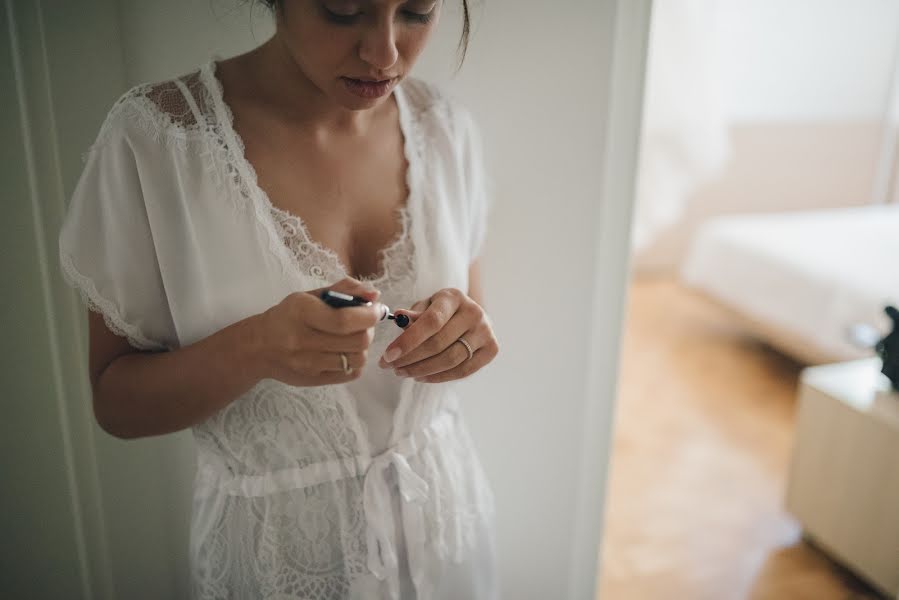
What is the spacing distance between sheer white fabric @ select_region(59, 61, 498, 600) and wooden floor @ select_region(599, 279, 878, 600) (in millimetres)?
1169

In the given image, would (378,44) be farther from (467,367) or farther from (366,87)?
(467,367)

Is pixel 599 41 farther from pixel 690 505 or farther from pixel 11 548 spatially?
pixel 690 505

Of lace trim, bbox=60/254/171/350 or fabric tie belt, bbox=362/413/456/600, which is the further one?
fabric tie belt, bbox=362/413/456/600

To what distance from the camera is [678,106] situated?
2.73m

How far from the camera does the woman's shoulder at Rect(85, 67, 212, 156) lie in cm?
66

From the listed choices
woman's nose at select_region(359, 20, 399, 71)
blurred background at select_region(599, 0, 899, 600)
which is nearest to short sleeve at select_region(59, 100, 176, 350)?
woman's nose at select_region(359, 20, 399, 71)

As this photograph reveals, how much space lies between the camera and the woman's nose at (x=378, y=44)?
646mm

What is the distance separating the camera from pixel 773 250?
2822mm

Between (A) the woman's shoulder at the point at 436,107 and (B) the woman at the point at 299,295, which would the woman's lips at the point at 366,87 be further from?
(A) the woman's shoulder at the point at 436,107

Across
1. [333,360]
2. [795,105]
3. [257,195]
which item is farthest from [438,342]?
[795,105]

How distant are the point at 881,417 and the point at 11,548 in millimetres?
1791

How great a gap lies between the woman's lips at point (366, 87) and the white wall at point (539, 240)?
0.25m

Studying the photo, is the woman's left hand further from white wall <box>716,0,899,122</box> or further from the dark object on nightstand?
white wall <box>716,0,899,122</box>

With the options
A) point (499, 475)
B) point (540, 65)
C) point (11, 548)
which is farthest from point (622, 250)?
point (11, 548)
